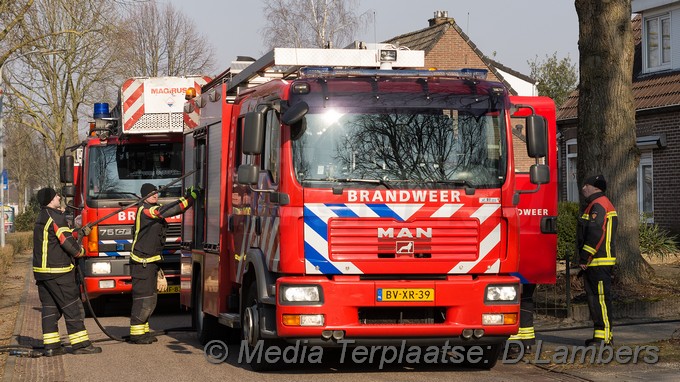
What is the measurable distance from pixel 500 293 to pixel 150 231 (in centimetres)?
488

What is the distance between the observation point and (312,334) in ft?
30.2

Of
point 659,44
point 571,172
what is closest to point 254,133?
point 659,44

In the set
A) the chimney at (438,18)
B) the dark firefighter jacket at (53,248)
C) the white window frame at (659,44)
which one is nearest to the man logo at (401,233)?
the dark firefighter jacket at (53,248)

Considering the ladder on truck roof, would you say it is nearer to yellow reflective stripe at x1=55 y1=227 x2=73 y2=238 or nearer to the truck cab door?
the truck cab door

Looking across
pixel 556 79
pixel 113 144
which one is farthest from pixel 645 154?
pixel 556 79

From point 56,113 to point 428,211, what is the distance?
3602cm

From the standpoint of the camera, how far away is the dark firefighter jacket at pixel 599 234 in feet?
35.1

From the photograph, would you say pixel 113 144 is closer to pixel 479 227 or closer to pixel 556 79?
pixel 479 227

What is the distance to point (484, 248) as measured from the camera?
9508 millimetres

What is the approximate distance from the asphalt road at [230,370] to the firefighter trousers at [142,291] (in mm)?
391

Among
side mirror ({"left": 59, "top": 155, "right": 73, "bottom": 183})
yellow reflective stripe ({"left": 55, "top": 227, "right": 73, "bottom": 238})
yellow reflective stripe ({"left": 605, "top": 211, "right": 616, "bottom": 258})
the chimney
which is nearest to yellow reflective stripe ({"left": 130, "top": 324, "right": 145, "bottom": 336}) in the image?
yellow reflective stripe ({"left": 55, "top": 227, "right": 73, "bottom": 238})

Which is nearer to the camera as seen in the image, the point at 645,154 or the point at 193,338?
the point at 193,338

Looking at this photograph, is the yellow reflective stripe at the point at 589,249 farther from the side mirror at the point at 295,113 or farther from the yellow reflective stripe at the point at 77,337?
the yellow reflective stripe at the point at 77,337

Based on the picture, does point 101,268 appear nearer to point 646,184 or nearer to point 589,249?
point 589,249
